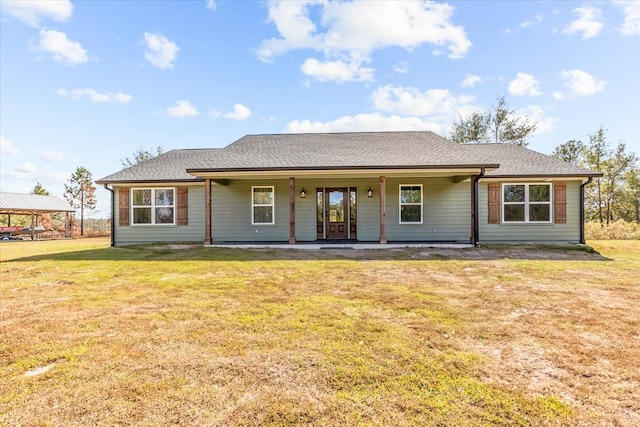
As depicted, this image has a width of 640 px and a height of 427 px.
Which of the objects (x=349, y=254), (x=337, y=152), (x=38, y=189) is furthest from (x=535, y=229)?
(x=38, y=189)

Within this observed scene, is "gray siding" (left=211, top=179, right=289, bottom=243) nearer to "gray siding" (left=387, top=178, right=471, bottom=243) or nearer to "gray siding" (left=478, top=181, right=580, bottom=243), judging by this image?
"gray siding" (left=387, top=178, right=471, bottom=243)

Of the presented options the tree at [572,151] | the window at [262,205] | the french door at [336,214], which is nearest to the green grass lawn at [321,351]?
the french door at [336,214]

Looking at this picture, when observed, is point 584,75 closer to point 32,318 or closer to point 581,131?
point 581,131

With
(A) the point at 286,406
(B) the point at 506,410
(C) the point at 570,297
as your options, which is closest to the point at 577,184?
(C) the point at 570,297

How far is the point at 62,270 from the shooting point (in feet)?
21.5

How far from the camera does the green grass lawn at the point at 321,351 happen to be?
1.84 meters

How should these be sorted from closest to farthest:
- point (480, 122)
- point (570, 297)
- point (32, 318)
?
point (32, 318) < point (570, 297) < point (480, 122)

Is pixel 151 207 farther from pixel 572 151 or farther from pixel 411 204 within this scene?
pixel 572 151

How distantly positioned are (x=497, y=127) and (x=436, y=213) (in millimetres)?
17274

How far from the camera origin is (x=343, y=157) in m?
10.8

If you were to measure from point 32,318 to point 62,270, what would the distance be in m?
3.77

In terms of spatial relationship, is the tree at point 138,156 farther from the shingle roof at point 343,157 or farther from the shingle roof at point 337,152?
the shingle roof at point 337,152

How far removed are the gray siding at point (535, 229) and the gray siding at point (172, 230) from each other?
407 inches

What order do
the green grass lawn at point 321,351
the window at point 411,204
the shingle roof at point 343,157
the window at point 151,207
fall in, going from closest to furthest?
the green grass lawn at point 321,351
the shingle roof at point 343,157
the window at point 411,204
the window at point 151,207
